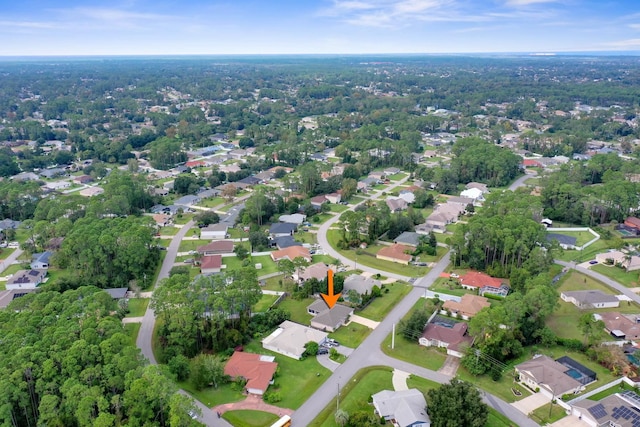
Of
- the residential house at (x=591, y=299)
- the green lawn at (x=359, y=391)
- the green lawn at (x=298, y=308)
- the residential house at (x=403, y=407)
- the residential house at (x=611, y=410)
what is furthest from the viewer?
the residential house at (x=591, y=299)

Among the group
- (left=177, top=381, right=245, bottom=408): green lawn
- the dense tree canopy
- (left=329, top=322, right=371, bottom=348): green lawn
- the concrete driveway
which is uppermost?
the dense tree canopy

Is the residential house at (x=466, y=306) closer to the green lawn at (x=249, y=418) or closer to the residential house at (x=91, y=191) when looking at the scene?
the green lawn at (x=249, y=418)

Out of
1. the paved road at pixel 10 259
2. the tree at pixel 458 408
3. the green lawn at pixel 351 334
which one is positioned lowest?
the paved road at pixel 10 259

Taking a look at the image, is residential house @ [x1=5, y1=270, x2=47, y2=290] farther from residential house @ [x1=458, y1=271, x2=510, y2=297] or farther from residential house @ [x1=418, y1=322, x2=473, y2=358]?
residential house @ [x1=458, y1=271, x2=510, y2=297]

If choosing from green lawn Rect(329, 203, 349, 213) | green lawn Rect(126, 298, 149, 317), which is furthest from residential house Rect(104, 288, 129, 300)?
green lawn Rect(329, 203, 349, 213)

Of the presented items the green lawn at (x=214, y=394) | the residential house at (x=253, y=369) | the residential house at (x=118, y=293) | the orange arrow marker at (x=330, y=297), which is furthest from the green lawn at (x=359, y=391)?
the residential house at (x=118, y=293)

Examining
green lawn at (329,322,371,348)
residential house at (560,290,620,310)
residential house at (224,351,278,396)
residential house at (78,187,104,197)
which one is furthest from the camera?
residential house at (78,187,104,197)

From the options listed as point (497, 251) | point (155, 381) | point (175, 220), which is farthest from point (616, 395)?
point (175, 220)
